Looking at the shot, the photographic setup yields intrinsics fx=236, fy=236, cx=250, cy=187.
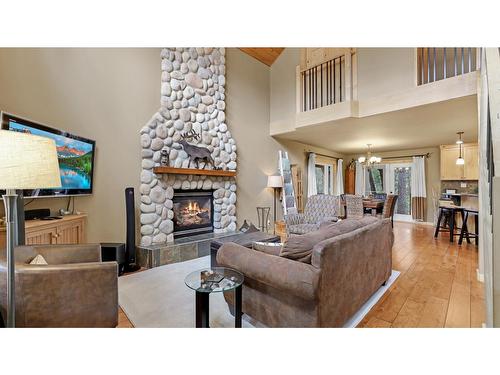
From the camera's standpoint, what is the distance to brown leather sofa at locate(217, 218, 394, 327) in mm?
1462

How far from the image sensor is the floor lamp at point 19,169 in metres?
1.01

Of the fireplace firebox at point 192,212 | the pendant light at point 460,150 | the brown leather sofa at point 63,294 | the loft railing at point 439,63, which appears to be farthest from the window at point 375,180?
the brown leather sofa at point 63,294

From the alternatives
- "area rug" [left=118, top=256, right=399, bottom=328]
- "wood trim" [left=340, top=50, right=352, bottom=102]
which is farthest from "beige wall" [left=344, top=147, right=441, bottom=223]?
"area rug" [left=118, top=256, right=399, bottom=328]

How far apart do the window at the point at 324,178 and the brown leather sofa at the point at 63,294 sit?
6.65 metres

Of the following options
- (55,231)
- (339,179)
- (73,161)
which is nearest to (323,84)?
(339,179)

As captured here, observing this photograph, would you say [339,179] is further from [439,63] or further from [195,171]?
[195,171]

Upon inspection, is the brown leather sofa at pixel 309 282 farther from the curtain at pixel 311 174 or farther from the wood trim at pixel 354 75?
the curtain at pixel 311 174

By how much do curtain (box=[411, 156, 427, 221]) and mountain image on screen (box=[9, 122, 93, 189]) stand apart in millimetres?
7742

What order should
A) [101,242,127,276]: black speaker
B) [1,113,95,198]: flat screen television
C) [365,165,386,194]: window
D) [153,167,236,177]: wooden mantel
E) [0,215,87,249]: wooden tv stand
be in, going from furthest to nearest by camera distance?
[365,165,386,194]: window < [153,167,236,177]: wooden mantel < [101,242,127,276]: black speaker < [1,113,95,198]: flat screen television < [0,215,87,249]: wooden tv stand

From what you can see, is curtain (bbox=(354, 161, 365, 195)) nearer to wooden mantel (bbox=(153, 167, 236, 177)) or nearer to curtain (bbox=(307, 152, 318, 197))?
curtain (bbox=(307, 152, 318, 197))
